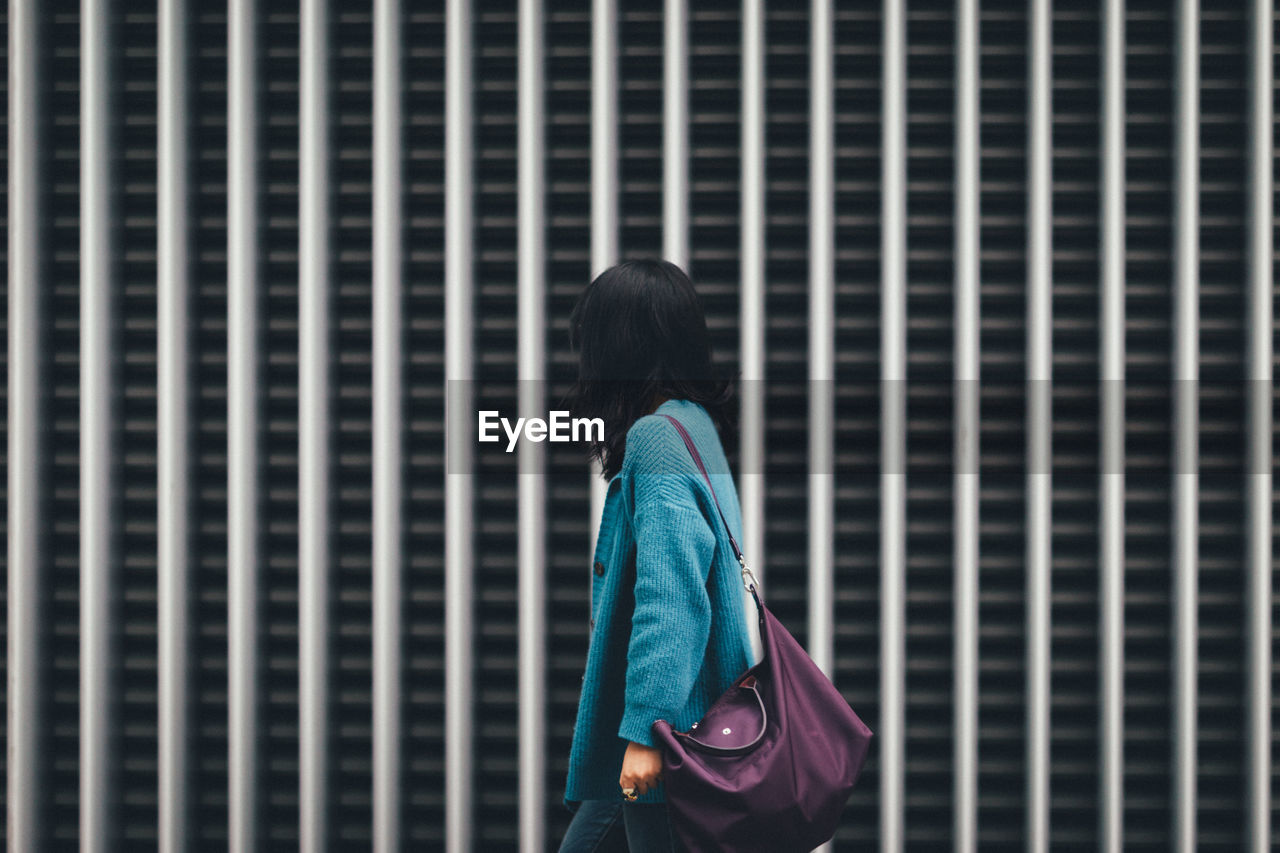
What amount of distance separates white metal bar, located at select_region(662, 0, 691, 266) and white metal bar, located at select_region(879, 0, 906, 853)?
552 mm

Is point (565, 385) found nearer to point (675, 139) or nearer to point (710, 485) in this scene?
point (675, 139)

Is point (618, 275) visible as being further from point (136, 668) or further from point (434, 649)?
point (136, 668)

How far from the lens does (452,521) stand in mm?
2348

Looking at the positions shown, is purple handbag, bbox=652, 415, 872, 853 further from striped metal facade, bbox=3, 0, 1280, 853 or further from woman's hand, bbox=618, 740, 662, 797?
striped metal facade, bbox=3, 0, 1280, 853

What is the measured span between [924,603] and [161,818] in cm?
227

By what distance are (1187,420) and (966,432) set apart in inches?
23.7

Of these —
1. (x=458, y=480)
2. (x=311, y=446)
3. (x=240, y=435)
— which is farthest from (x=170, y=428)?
(x=458, y=480)

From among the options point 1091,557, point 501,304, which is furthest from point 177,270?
point 1091,557

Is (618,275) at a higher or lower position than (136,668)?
higher

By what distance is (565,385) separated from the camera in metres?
2.41

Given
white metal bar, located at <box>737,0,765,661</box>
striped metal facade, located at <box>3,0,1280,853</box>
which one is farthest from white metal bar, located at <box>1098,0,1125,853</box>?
white metal bar, located at <box>737,0,765,661</box>

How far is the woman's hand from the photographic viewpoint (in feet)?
4.53

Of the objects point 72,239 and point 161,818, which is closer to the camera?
point 161,818

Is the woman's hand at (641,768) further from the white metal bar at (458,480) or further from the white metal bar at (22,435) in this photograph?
the white metal bar at (22,435)
